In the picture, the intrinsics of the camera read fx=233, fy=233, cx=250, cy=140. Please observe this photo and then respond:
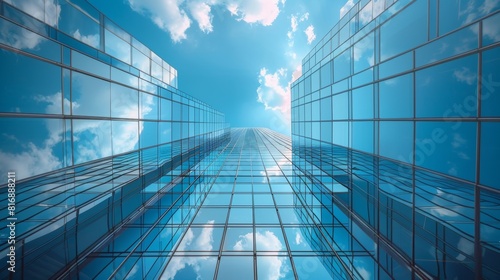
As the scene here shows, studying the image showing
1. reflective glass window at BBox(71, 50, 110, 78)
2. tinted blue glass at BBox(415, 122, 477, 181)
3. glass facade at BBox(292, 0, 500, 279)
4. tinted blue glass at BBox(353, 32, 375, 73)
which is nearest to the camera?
glass facade at BBox(292, 0, 500, 279)

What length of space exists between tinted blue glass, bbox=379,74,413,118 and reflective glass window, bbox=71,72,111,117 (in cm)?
1794

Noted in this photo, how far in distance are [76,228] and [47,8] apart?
50.1 feet

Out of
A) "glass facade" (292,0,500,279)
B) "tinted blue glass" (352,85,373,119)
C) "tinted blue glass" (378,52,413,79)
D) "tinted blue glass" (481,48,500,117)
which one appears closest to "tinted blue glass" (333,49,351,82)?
"glass facade" (292,0,500,279)

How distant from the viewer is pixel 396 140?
13.8 meters

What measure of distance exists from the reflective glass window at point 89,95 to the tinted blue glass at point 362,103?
1805 cm

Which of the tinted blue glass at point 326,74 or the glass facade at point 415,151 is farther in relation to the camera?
the tinted blue glass at point 326,74

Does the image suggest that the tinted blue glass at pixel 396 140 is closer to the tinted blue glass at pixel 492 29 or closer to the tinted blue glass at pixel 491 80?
the tinted blue glass at pixel 491 80

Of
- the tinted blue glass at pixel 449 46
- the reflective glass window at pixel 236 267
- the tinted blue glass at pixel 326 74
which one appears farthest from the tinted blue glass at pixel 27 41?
the tinted blue glass at pixel 326 74

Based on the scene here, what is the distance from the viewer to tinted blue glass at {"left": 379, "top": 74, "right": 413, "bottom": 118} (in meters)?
12.9

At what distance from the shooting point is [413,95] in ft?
40.6

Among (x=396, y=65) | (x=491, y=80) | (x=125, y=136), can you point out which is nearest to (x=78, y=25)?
(x=125, y=136)

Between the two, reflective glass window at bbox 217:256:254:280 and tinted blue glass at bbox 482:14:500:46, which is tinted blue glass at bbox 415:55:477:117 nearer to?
tinted blue glass at bbox 482:14:500:46

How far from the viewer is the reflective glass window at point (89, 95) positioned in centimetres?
1287

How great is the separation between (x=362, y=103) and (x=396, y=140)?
187 inches
